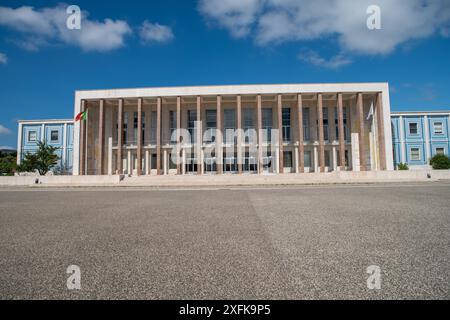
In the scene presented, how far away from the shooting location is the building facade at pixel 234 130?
108ft

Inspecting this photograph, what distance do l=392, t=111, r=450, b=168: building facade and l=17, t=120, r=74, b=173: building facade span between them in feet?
170

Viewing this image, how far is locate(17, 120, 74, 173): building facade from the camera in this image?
42759 mm

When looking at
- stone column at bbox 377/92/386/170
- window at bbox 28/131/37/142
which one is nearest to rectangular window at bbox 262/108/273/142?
stone column at bbox 377/92/386/170

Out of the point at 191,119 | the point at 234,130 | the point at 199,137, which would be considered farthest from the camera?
the point at 191,119

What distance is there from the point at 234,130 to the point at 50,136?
3131 centimetres

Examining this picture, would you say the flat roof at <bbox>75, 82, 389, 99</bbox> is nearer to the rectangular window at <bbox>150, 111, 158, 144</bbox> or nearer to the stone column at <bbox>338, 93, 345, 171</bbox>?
the stone column at <bbox>338, 93, 345, 171</bbox>

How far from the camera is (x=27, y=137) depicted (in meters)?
42.9

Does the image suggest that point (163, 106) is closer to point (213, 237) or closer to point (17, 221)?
point (17, 221)

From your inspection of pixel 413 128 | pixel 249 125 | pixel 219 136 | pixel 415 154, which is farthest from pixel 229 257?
pixel 413 128

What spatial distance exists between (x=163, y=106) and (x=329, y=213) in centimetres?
3411

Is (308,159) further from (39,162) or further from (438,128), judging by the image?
(39,162)

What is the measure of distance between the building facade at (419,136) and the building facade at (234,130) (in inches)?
247

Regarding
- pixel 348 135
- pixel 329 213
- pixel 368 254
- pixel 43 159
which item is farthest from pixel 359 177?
pixel 43 159

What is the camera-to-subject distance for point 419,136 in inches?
1496
